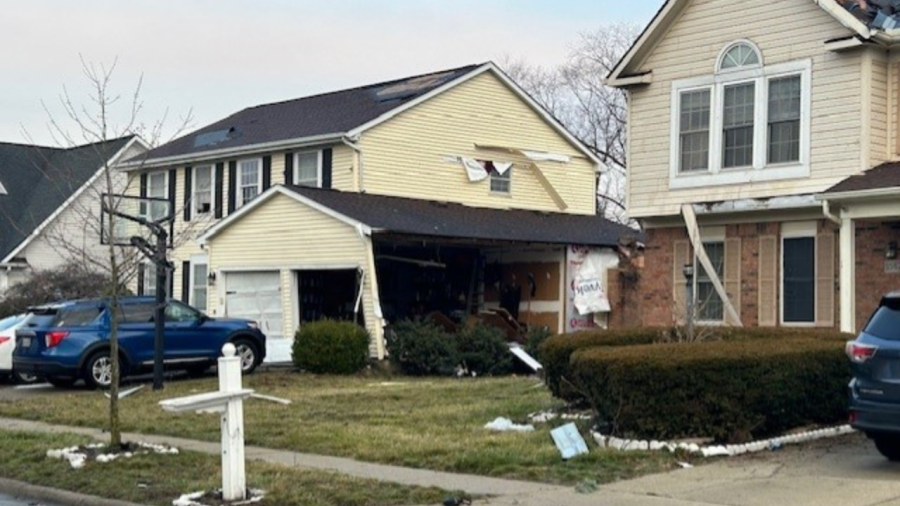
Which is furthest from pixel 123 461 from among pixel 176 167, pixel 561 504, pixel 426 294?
pixel 176 167

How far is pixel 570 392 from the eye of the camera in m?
14.8

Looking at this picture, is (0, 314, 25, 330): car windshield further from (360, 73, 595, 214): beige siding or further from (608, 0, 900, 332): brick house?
(608, 0, 900, 332): brick house

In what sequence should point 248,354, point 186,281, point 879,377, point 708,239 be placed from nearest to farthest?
point 879,377 → point 708,239 → point 248,354 → point 186,281

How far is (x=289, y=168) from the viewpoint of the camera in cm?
3183

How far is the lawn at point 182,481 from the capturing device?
33.8ft

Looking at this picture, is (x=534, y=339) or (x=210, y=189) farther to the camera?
(x=210, y=189)

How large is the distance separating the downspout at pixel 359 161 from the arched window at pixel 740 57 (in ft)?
36.6

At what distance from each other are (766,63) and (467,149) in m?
12.9

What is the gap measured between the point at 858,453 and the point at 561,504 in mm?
4050

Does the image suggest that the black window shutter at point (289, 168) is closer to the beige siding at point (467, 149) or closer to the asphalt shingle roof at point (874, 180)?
the beige siding at point (467, 149)

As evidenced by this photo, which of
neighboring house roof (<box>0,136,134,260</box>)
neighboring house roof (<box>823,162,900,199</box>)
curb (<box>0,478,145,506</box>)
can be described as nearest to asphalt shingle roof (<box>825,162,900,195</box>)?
neighboring house roof (<box>823,162,900,199</box>)

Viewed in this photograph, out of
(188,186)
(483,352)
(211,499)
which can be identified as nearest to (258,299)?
(483,352)

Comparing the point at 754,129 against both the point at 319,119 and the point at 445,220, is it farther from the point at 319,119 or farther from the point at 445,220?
the point at 319,119

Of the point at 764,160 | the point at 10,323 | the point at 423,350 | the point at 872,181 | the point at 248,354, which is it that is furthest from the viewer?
the point at 423,350
